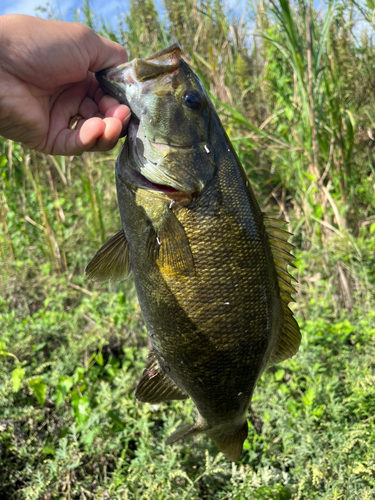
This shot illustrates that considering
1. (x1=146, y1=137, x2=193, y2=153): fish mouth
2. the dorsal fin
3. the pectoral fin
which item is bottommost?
the dorsal fin

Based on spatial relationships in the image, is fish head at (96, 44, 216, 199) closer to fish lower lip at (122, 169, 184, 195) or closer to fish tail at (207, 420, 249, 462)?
fish lower lip at (122, 169, 184, 195)

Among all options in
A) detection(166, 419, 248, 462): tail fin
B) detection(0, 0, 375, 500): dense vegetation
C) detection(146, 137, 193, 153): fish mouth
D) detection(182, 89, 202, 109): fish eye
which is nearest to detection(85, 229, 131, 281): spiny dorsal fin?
detection(146, 137, 193, 153): fish mouth

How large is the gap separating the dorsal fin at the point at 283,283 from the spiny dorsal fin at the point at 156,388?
409mm

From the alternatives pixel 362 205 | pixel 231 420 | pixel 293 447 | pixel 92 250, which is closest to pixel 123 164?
pixel 231 420

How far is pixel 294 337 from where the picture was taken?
1.54 meters

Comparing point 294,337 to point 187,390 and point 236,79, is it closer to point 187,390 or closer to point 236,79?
point 187,390

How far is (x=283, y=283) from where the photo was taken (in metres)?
1.50

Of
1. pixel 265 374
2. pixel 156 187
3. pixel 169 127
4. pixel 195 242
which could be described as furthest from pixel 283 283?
pixel 265 374

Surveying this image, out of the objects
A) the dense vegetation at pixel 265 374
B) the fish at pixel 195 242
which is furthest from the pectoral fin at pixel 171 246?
the dense vegetation at pixel 265 374

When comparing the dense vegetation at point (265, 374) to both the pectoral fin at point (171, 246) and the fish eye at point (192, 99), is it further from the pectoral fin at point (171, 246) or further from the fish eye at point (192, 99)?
the fish eye at point (192, 99)

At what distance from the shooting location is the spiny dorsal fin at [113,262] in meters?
1.53

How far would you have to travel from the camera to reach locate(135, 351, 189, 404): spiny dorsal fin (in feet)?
5.34

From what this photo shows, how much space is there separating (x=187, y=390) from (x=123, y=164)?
2.94ft

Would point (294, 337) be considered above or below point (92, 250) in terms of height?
above
